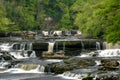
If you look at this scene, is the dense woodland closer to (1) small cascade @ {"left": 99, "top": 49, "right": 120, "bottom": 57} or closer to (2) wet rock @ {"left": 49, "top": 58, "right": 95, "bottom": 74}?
(1) small cascade @ {"left": 99, "top": 49, "right": 120, "bottom": 57}

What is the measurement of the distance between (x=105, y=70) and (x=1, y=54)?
48.6 feet

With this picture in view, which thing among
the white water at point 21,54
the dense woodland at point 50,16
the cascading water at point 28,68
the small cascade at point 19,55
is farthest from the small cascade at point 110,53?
the cascading water at point 28,68

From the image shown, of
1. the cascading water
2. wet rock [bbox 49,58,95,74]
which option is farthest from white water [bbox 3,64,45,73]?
wet rock [bbox 49,58,95,74]

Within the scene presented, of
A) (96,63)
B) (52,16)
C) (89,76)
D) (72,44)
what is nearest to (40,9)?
(52,16)

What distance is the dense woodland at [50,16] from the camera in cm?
5422

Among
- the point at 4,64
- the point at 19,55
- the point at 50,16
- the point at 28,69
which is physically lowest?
the point at 28,69

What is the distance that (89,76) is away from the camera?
27.8 m

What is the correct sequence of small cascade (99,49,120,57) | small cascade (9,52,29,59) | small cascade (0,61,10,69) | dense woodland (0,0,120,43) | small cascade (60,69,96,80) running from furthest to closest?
1. dense woodland (0,0,120,43)
2. small cascade (9,52,29,59)
3. small cascade (99,49,120,57)
4. small cascade (0,61,10,69)
5. small cascade (60,69,96,80)

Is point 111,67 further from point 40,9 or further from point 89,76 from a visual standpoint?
point 40,9

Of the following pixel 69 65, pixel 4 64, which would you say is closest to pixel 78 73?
pixel 69 65

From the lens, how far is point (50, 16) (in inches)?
4045

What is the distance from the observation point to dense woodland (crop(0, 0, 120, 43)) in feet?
178

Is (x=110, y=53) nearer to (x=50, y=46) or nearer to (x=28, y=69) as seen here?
(x=50, y=46)

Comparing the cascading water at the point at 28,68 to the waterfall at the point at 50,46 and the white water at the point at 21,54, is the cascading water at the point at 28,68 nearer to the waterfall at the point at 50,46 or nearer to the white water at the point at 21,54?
the white water at the point at 21,54
